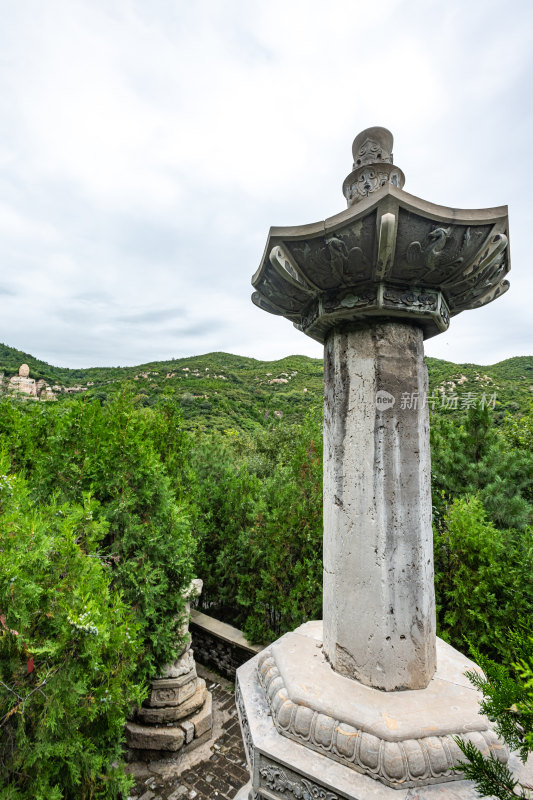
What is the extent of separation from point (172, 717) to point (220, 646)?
55.3 inches

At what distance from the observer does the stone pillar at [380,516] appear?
2.08 metres

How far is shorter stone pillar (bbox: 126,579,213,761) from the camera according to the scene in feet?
12.8

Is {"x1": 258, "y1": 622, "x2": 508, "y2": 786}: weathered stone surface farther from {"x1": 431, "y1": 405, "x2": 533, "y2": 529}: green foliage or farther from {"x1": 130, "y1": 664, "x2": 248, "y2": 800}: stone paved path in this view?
{"x1": 431, "y1": 405, "x2": 533, "y2": 529}: green foliage

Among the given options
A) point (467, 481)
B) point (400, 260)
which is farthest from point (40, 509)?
point (467, 481)

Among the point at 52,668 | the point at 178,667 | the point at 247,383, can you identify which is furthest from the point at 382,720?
the point at 247,383

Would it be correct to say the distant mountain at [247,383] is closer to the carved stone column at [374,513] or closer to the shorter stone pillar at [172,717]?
the carved stone column at [374,513]

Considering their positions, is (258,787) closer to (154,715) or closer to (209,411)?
(154,715)

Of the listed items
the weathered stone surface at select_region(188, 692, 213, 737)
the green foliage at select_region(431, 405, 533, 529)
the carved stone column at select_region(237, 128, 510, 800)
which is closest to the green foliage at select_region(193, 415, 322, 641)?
the weathered stone surface at select_region(188, 692, 213, 737)

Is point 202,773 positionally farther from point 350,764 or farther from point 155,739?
point 350,764

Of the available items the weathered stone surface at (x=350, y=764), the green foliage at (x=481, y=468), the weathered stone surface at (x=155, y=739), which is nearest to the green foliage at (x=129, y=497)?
the weathered stone surface at (x=155, y=739)

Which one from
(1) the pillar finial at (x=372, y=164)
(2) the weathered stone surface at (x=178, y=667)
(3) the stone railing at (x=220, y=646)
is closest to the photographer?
(1) the pillar finial at (x=372, y=164)

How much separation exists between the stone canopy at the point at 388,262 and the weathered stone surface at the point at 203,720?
4431mm

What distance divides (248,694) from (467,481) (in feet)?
15.6

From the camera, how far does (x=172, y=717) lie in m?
4.01
